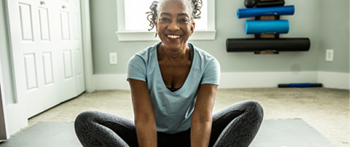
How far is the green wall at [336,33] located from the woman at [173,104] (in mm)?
2304

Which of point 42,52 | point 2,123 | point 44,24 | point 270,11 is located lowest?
point 2,123

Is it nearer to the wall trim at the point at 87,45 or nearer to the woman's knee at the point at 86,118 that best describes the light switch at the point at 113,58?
the wall trim at the point at 87,45

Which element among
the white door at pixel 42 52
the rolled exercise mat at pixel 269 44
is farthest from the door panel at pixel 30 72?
the rolled exercise mat at pixel 269 44

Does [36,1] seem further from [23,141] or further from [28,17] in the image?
[23,141]

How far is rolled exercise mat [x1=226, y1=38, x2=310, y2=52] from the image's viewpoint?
2.75 m

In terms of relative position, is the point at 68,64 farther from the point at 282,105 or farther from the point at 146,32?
the point at 282,105

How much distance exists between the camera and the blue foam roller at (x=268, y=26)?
2.70 m

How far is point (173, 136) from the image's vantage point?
1087 mm

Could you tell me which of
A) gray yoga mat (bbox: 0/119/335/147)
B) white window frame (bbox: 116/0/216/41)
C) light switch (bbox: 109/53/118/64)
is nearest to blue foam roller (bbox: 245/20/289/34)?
white window frame (bbox: 116/0/216/41)

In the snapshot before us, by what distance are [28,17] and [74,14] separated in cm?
78

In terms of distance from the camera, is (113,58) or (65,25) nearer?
(65,25)

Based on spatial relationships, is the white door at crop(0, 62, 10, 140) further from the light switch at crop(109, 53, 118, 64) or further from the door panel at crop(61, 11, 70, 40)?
the light switch at crop(109, 53, 118, 64)

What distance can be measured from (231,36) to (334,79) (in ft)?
3.88

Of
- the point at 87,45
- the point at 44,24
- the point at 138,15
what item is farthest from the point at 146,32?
the point at 44,24
